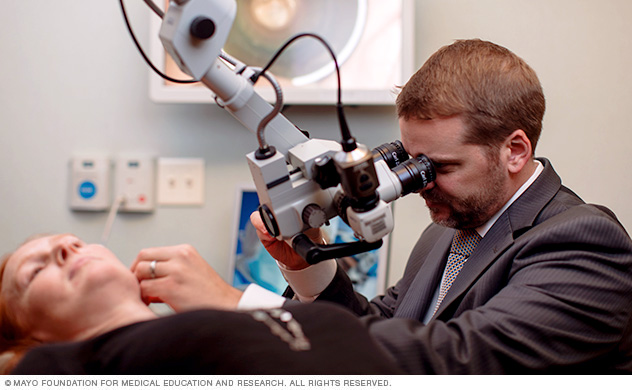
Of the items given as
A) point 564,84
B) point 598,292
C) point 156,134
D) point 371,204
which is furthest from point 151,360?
point 564,84

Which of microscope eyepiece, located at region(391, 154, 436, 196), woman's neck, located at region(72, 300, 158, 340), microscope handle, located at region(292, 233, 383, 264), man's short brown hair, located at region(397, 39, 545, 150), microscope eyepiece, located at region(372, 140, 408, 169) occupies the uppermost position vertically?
man's short brown hair, located at region(397, 39, 545, 150)

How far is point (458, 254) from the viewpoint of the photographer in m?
1.36

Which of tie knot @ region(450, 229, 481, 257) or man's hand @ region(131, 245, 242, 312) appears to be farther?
tie knot @ region(450, 229, 481, 257)

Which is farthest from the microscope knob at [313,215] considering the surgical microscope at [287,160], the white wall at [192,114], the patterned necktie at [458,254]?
the white wall at [192,114]

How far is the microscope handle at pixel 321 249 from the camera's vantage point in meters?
0.98

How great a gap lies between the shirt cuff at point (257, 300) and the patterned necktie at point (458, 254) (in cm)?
43

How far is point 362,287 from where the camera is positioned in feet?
5.90

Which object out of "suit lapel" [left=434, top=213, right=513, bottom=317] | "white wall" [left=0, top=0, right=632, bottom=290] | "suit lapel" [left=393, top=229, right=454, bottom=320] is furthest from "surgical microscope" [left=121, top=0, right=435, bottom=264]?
"white wall" [left=0, top=0, right=632, bottom=290]

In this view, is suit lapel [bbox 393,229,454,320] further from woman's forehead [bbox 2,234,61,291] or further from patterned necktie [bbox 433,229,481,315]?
woman's forehead [bbox 2,234,61,291]

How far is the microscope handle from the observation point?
0.98m

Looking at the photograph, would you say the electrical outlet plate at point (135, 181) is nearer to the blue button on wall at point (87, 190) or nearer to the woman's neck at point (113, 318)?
the blue button on wall at point (87, 190)

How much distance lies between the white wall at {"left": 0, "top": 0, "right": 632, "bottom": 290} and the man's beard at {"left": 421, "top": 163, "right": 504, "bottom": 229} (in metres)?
0.58

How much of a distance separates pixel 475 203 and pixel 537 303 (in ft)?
1.05

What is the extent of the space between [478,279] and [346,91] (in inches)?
30.4
